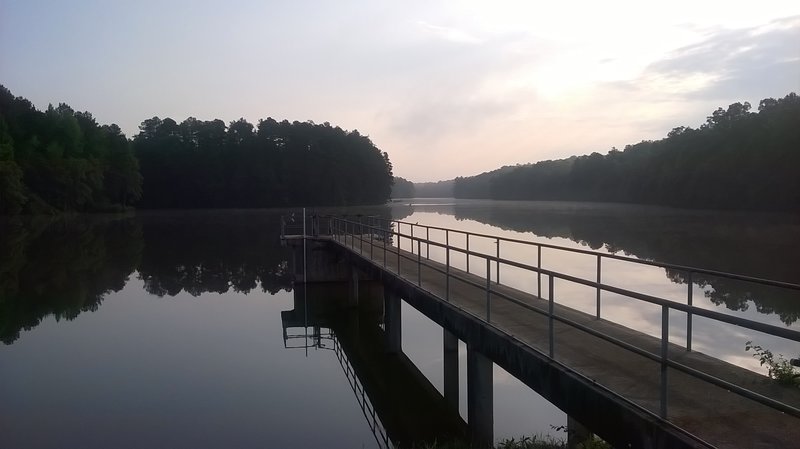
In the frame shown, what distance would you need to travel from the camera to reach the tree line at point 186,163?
7688cm

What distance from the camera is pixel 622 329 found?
8.84 meters

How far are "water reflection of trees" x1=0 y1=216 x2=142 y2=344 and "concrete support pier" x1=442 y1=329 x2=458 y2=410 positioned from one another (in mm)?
10997

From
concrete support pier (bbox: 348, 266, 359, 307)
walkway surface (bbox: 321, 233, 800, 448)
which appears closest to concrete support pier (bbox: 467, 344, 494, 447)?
walkway surface (bbox: 321, 233, 800, 448)

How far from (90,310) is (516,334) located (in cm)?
1632

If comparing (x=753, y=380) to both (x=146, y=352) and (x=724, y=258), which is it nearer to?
(x=146, y=352)

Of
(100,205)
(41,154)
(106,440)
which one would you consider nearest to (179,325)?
(106,440)

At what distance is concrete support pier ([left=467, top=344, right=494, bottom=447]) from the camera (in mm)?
9195

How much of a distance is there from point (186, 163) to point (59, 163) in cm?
4138

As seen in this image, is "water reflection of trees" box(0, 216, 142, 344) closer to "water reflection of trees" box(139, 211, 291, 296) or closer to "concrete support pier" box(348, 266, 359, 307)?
"water reflection of trees" box(139, 211, 291, 296)

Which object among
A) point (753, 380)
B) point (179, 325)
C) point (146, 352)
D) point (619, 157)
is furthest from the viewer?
point (619, 157)

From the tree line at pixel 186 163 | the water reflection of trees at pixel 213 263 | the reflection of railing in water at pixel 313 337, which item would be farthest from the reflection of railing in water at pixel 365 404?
the tree line at pixel 186 163

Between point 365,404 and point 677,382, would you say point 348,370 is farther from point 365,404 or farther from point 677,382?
point 677,382

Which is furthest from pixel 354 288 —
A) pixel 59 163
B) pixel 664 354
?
pixel 59 163

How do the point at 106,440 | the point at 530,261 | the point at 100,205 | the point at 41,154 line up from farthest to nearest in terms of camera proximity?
1. the point at 100,205
2. the point at 41,154
3. the point at 530,261
4. the point at 106,440
